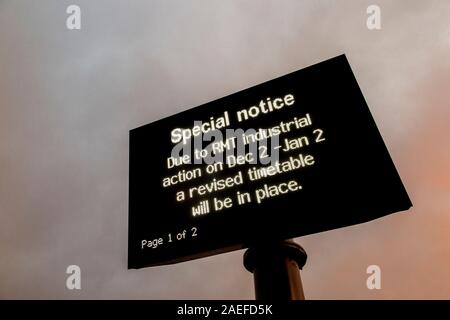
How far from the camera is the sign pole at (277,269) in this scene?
529cm

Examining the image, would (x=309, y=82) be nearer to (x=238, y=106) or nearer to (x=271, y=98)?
(x=271, y=98)

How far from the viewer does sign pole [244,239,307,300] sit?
529cm

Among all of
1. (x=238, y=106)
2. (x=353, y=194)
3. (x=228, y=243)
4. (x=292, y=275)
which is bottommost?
(x=292, y=275)

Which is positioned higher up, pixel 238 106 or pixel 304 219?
pixel 238 106

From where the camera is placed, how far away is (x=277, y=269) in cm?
559

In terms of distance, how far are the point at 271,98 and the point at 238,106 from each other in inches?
21.1
